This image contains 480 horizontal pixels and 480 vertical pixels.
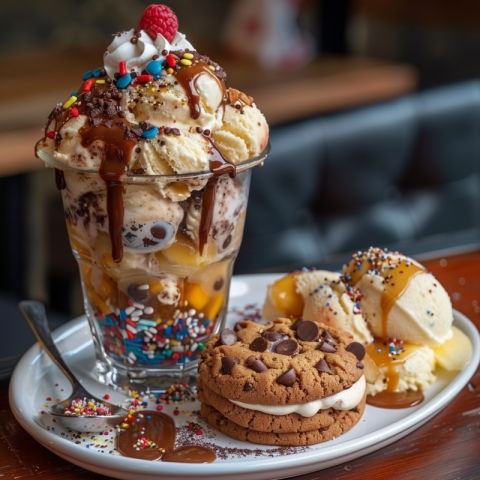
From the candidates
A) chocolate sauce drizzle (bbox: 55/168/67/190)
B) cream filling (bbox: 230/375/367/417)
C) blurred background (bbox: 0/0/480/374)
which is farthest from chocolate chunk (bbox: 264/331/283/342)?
blurred background (bbox: 0/0/480/374)

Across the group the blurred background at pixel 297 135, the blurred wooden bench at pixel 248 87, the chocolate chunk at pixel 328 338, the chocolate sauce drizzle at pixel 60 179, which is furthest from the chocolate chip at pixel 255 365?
the blurred wooden bench at pixel 248 87

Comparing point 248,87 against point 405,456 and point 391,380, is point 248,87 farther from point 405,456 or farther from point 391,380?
point 405,456

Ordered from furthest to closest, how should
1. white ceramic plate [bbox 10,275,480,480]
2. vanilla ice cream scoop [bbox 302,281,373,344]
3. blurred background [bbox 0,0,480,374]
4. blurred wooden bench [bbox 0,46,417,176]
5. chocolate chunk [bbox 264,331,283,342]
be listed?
blurred wooden bench [bbox 0,46,417,176] → blurred background [bbox 0,0,480,374] → vanilla ice cream scoop [bbox 302,281,373,344] → chocolate chunk [bbox 264,331,283,342] → white ceramic plate [bbox 10,275,480,480]

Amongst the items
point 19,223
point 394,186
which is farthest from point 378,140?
point 19,223

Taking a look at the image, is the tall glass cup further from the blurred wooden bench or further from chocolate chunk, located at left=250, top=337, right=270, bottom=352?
the blurred wooden bench

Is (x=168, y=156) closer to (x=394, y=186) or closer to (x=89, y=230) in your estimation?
(x=89, y=230)

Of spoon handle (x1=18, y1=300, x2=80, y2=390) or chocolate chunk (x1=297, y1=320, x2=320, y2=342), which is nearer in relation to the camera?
chocolate chunk (x1=297, y1=320, x2=320, y2=342)
